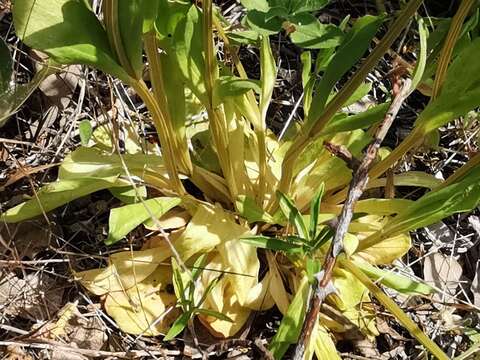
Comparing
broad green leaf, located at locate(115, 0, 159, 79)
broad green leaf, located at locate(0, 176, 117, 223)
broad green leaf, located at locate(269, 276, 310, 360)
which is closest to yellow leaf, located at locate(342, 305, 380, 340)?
broad green leaf, located at locate(269, 276, 310, 360)

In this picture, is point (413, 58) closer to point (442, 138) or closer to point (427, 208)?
point (442, 138)

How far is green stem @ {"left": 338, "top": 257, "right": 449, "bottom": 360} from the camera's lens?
1117 millimetres

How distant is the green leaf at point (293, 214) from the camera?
1106mm

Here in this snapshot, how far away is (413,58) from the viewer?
5.42ft

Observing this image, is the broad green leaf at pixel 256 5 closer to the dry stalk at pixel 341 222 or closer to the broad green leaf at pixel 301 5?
the broad green leaf at pixel 301 5

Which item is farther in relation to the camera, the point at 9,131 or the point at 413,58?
the point at 413,58

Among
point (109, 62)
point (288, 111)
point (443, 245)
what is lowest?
point (443, 245)

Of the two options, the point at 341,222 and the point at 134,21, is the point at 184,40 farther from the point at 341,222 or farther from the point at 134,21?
the point at 341,222

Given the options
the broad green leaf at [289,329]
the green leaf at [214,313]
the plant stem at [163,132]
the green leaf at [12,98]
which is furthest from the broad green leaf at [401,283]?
the green leaf at [12,98]

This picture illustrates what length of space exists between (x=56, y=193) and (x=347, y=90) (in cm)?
49

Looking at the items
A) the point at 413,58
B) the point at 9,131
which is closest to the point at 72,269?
the point at 9,131

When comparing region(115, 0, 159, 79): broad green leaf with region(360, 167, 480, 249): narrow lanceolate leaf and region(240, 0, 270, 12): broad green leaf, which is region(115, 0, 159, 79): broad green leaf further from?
region(360, 167, 480, 249): narrow lanceolate leaf

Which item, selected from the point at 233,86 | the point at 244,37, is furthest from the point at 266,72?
the point at 233,86

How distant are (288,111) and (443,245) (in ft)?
1.38
